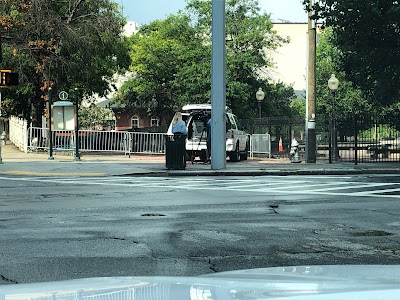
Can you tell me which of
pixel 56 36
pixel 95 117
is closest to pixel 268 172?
pixel 56 36

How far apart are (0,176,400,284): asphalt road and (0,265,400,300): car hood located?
3.41 m

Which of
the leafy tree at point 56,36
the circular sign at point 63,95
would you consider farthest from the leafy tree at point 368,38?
the leafy tree at point 56,36

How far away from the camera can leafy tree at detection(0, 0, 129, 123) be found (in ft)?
123

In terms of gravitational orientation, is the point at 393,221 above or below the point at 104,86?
below

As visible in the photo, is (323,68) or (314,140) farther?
(323,68)

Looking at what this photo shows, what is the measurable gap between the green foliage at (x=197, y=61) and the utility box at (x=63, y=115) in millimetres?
28491

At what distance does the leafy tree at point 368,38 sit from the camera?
92.0ft

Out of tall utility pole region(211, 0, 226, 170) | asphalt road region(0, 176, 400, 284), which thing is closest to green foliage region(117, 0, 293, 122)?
tall utility pole region(211, 0, 226, 170)

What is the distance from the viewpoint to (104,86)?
4869 cm

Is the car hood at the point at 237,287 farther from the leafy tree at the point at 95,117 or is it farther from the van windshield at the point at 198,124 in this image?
the leafy tree at the point at 95,117

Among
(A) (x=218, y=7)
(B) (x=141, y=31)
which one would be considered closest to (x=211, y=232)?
(A) (x=218, y=7)

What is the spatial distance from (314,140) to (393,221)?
17686 mm

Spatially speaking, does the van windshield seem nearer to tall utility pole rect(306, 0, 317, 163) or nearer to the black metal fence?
tall utility pole rect(306, 0, 317, 163)

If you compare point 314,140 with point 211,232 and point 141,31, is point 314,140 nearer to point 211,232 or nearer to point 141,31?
point 211,232
